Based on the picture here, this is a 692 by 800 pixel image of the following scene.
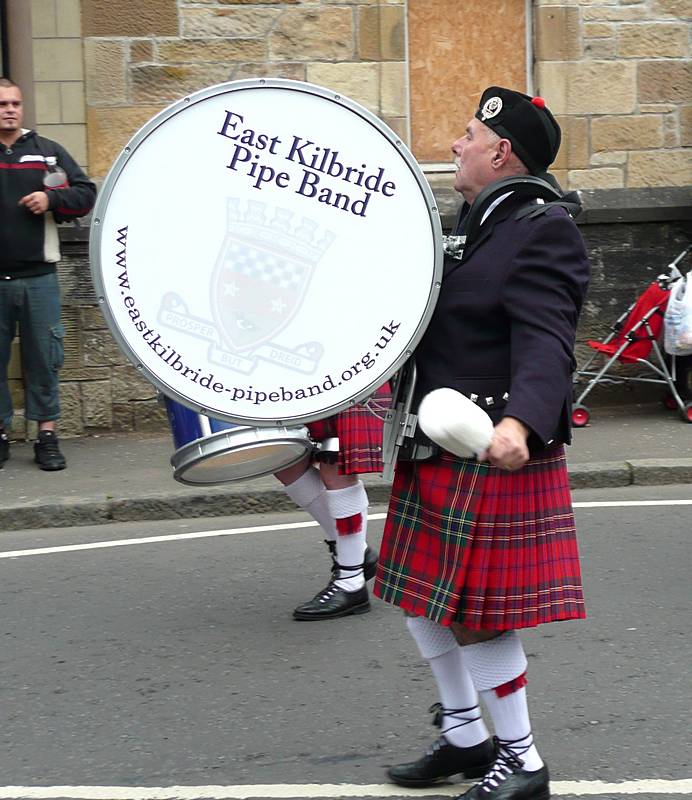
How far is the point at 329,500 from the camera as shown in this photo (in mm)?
5230

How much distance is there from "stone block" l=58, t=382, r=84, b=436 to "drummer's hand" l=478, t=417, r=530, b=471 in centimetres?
613

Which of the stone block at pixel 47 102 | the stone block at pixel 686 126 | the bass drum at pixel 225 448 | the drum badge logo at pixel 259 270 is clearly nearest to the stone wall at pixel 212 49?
the stone block at pixel 47 102

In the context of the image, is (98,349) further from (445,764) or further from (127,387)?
(445,764)

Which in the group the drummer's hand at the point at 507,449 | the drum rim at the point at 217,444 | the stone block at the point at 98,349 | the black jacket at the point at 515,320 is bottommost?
the stone block at the point at 98,349

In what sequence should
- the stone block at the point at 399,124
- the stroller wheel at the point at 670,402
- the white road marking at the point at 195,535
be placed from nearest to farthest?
the white road marking at the point at 195,535 < the stone block at the point at 399,124 < the stroller wheel at the point at 670,402

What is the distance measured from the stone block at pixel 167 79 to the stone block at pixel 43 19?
0.54 metres

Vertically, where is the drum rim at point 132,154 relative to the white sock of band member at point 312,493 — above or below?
above

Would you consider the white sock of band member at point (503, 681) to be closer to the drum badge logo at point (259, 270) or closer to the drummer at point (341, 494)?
the drum badge logo at point (259, 270)

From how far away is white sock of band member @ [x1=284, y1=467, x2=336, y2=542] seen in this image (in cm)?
527

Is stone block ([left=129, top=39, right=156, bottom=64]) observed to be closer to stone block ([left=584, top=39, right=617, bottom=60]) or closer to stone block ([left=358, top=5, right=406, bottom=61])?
stone block ([left=358, top=5, right=406, bottom=61])

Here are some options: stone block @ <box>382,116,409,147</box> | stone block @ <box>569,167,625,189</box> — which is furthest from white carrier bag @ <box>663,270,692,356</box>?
stone block @ <box>382,116,409,147</box>

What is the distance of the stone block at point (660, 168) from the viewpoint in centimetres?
971

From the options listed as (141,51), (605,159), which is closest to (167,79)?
(141,51)

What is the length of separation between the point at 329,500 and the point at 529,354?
6.71ft
